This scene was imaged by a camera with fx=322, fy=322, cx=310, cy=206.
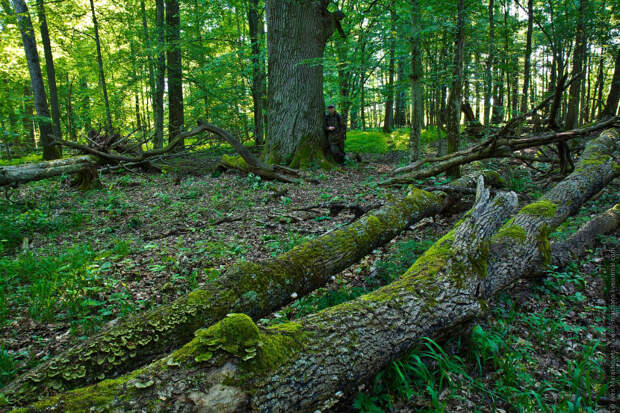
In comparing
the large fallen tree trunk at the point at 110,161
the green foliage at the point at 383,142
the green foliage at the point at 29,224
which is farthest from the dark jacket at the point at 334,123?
the green foliage at the point at 29,224

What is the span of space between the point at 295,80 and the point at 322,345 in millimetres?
9146

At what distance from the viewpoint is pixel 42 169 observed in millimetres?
7371

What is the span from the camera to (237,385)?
1.57 meters

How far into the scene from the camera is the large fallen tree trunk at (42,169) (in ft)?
21.9

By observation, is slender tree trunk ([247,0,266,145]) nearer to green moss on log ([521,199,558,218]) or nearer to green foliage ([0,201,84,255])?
green foliage ([0,201,84,255])

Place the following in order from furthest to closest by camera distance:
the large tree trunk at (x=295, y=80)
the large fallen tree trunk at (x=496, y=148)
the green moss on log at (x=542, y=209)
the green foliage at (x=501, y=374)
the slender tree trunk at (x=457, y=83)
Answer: the large tree trunk at (x=295, y=80) < the slender tree trunk at (x=457, y=83) < the large fallen tree trunk at (x=496, y=148) < the green moss on log at (x=542, y=209) < the green foliage at (x=501, y=374)

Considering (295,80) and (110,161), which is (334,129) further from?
(110,161)

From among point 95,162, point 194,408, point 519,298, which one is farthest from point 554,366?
point 95,162

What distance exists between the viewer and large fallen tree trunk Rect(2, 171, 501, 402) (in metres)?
1.85

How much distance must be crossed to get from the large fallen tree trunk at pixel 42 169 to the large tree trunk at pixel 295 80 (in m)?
4.88

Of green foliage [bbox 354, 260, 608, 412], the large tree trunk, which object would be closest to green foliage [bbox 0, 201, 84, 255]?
the large tree trunk

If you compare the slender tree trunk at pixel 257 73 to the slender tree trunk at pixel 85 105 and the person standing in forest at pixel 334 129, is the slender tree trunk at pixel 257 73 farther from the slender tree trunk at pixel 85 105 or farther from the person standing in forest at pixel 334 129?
the slender tree trunk at pixel 85 105

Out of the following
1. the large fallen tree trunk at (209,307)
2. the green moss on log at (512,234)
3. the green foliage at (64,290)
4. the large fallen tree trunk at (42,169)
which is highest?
the large fallen tree trunk at (42,169)

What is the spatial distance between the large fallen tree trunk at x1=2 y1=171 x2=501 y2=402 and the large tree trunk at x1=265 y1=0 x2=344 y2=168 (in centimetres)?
619
